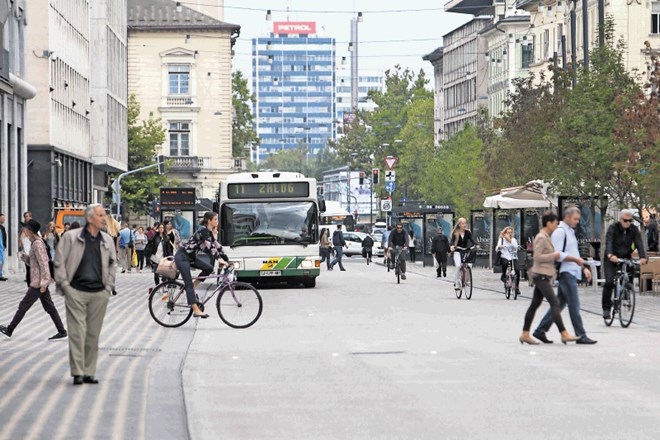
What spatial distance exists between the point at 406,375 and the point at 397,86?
141932mm

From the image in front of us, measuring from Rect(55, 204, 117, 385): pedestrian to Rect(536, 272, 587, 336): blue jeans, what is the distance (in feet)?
20.8

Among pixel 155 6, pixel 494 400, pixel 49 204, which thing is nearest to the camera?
pixel 494 400

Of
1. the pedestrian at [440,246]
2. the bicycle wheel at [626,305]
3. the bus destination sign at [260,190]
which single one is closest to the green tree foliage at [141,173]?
the pedestrian at [440,246]

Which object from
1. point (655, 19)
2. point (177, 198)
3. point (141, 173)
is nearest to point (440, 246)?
point (177, 198)

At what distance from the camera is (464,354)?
61.9 ft

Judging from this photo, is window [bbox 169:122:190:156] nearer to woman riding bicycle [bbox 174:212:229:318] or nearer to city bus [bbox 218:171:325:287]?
city bus [bbox 218:171:325:287]

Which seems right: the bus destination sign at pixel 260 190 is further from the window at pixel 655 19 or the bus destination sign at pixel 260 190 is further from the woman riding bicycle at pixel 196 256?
the window at pixel 655 19

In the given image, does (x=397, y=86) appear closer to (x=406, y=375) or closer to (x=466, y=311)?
(x=466, y=311)

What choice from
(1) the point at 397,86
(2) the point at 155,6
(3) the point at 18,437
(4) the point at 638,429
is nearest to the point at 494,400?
(4) the point at 638,429

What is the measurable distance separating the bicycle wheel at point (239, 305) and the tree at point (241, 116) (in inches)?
4503

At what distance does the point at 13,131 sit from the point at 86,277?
44.1 m

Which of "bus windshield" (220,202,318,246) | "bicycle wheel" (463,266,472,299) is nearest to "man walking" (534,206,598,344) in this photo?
"bicycle wheel" (463,266,472,299)

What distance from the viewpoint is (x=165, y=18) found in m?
125

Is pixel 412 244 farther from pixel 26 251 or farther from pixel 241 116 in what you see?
pixel 241 116
